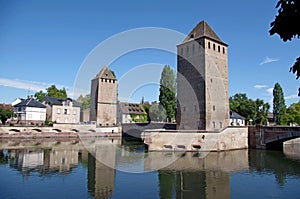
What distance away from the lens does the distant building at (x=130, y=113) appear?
54400 mm

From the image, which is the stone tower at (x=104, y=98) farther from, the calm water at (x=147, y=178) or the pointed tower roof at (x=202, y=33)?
the calm water at (x=147, y=178)

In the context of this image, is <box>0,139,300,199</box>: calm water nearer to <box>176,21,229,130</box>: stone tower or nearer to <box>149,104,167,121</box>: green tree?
<box>176,21,229,130</box>: stone tower

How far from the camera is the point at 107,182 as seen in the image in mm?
12422

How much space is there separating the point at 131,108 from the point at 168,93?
2051 centimetres

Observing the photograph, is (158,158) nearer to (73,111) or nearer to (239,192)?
(239,192)

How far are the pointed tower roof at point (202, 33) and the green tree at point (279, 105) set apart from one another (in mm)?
23739

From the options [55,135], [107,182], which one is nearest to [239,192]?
[107,182]

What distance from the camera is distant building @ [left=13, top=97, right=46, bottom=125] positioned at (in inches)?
1539

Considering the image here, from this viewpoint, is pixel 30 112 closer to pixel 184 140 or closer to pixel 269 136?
pixel 184 140

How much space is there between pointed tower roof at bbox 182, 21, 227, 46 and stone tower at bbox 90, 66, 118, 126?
72.5 ft

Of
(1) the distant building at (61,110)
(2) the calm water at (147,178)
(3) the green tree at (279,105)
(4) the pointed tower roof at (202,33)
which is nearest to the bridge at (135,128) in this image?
(1) the distant building at (61,110)

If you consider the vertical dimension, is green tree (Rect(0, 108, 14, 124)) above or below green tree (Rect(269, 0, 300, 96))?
below

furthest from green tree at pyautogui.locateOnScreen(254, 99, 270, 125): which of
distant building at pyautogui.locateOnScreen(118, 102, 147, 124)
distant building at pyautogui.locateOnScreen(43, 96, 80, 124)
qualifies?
distant building at pyautogui.locateOnScreen(43, 96, 80, 124)

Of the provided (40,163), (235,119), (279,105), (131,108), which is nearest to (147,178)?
(40,163)
